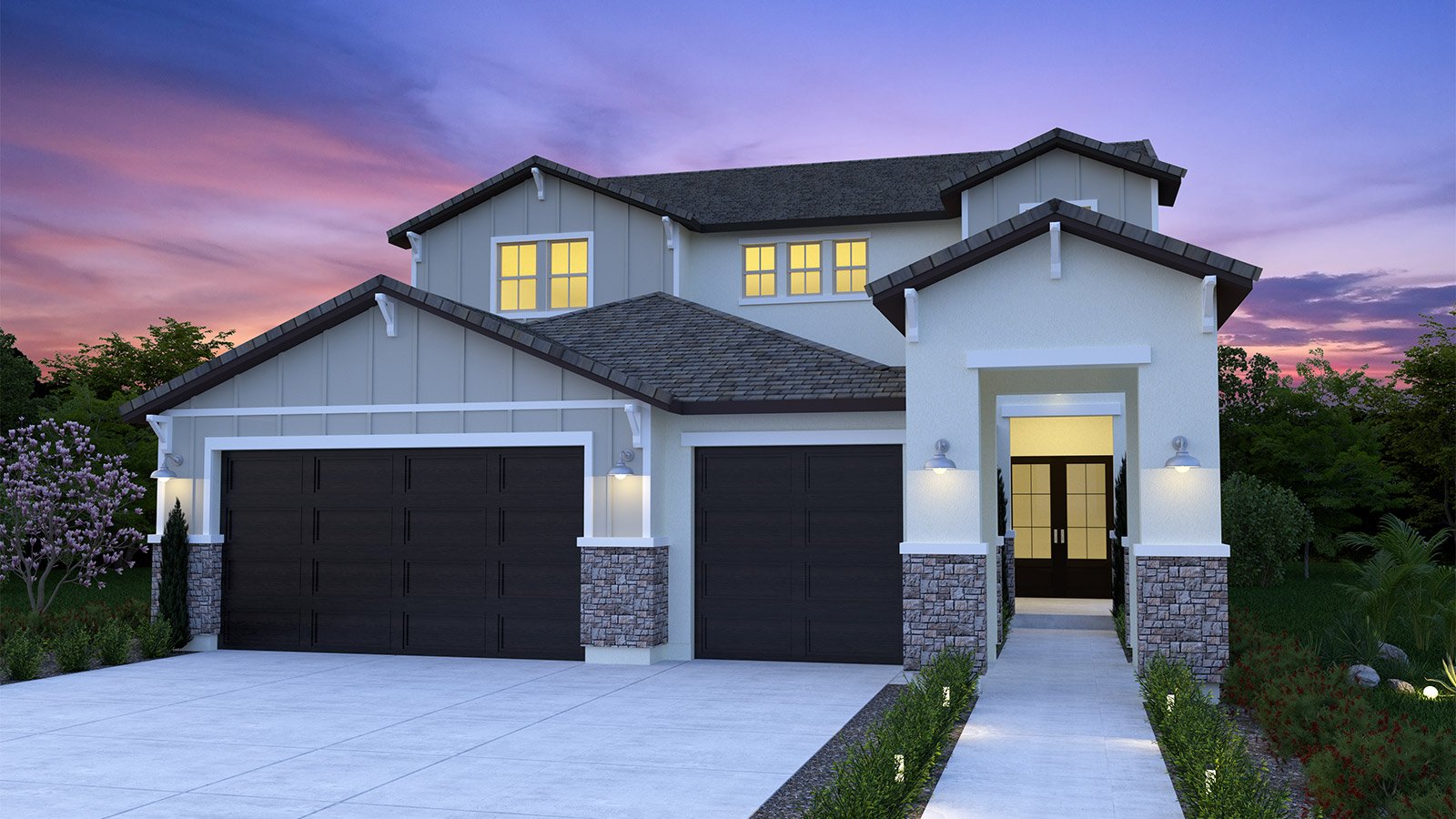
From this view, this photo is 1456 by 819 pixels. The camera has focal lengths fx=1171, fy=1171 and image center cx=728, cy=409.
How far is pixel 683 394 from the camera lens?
581 inches

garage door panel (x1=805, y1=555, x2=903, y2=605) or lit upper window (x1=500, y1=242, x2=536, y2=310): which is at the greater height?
lit upper window (x1=500, y1=242, x2=536, y2=310)

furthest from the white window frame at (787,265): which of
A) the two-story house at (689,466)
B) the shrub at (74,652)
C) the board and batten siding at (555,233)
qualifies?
the shrub at (74,652)

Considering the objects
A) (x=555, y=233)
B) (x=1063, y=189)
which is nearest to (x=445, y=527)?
(x=555, y=233)

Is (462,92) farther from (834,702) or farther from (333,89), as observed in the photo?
(834,702)

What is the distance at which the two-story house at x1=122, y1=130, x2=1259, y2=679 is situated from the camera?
1262cm

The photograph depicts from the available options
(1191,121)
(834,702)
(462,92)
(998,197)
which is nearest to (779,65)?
(998,197)

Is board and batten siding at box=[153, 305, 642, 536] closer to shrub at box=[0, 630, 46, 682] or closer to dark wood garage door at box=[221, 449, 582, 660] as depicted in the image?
dark wood garage door at box=[221, 449, 582, 660]

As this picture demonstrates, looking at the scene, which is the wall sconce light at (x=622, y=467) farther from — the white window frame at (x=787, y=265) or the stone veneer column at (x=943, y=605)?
the white window frame at (x=787, y=265)

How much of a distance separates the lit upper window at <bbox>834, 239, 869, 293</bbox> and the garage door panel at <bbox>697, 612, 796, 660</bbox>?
7683 millimetres

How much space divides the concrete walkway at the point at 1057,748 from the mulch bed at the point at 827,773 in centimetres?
9

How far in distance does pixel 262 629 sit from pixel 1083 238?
11.8m

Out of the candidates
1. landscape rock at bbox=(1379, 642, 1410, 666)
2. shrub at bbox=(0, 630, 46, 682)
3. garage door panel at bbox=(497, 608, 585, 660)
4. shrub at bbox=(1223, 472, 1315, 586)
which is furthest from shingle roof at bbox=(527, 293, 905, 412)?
shrub at bbox=(1223, 472, 1315, 586)

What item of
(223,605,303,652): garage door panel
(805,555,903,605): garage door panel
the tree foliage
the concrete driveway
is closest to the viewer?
the concrete driveway

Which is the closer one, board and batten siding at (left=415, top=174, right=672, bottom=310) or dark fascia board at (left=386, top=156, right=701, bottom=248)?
dark fascia board at (left=386, top=156, right=701, bottom=248)
